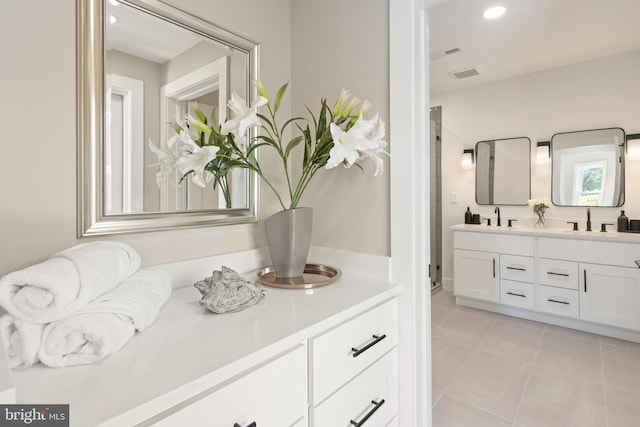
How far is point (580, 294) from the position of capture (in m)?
2.64

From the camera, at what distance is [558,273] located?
8.98 ft

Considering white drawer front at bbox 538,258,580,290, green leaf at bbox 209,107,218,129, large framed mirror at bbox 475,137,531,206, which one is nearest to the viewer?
green leaf at bbox 209,107,218,129

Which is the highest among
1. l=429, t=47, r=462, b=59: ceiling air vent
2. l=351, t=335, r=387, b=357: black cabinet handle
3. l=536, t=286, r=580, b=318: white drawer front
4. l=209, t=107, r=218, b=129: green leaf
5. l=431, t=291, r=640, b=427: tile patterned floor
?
l=429, t=47, r=462, b=59: ceiling air vent

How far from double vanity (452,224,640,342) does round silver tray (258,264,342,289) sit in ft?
7.89

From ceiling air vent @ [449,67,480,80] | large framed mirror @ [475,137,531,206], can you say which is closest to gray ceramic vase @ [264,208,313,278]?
ceiling air vent @ [449,67,480,80]

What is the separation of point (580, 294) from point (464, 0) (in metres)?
2.54

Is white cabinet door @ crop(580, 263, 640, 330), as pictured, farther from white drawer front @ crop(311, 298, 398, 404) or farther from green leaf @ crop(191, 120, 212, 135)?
green leaf @ crop(191, 120, 212, 135)

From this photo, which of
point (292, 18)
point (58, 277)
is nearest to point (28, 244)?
point (58, 277)

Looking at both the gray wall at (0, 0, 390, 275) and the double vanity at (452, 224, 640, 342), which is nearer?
the gray wall at (0, 0, 390, 275)

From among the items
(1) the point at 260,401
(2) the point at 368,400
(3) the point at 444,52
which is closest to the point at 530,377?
(2) the point at 368,400

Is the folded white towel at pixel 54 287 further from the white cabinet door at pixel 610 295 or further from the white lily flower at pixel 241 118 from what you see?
the white cabinet door at pixel 610 295

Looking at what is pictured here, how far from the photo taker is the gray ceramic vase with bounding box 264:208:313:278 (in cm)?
117

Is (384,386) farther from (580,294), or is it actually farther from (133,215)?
(580,294)

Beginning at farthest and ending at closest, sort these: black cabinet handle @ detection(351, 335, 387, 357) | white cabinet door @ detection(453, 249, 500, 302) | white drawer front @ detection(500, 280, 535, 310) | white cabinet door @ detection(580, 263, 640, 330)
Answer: white cabinet door @ detection(453, 249, 500, 302) → white drawer front @ detection(500, 280, 535, 310) → white cabinet door @ detection(580, 263, 640, 330) → black cabinet handle @ detection(351, 335, 387, 357)
